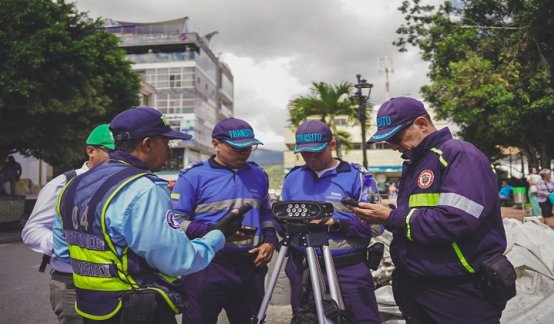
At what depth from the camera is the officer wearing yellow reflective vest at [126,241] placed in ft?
6.02

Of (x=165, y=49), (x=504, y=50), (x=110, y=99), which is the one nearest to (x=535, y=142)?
(x=504, y=50)

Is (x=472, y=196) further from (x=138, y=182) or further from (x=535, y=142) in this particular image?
(x=535, y=142)

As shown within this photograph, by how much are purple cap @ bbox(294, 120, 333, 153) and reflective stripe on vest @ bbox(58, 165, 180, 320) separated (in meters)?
1.35

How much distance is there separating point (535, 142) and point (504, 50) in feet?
26.1

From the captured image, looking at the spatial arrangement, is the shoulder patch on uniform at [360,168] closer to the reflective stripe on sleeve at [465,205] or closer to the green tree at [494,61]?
the reflective stripe on sleeve at [465,205]

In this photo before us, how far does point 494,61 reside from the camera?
17.0 m

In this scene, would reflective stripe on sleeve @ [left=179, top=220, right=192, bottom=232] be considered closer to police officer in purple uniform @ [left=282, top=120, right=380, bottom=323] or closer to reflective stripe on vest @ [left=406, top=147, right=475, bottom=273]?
police officer in purple uniform @ [left=282, top=120, right=380, bottom=323]

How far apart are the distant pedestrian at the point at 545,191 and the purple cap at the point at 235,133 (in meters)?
11.3

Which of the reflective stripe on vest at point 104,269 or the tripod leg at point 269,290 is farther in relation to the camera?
the tripod leg at point 269,290

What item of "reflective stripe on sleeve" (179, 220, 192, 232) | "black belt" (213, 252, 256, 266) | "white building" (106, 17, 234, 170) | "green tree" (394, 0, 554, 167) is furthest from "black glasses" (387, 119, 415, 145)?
"white building" (106, 17, 234, 170)

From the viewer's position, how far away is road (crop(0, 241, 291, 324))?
468cm

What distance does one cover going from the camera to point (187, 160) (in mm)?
46969

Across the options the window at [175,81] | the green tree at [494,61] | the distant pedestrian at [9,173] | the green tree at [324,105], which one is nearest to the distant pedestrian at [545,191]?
the green tree at [494,61]

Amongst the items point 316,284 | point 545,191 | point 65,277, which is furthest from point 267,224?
point 545,191
